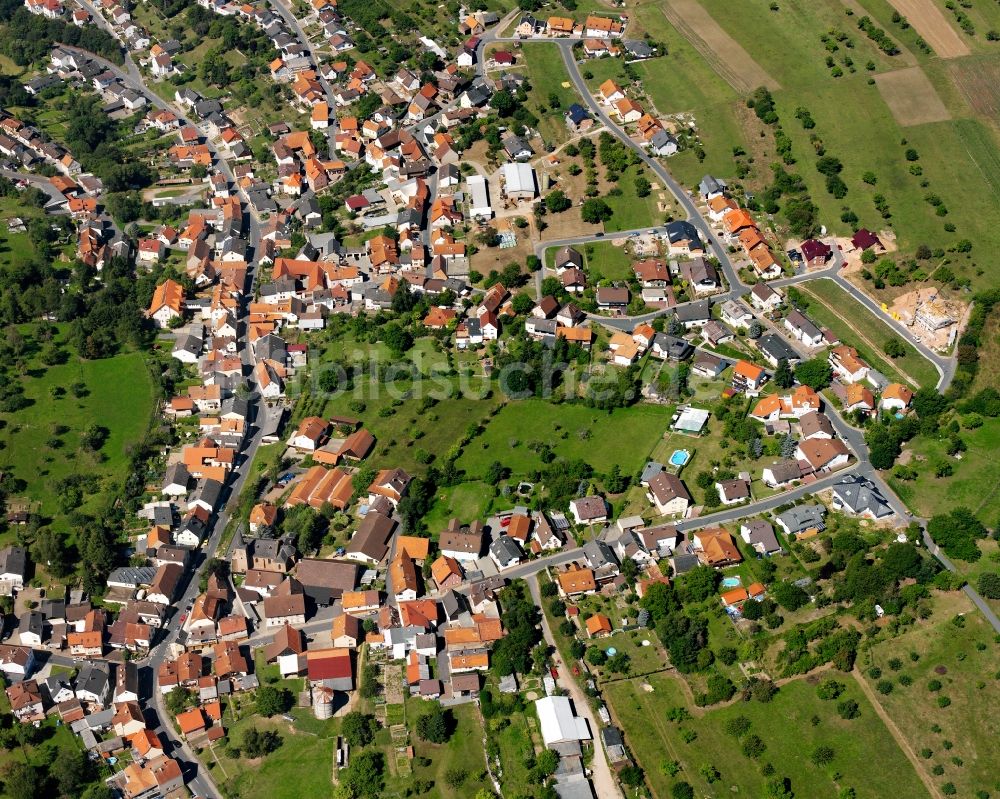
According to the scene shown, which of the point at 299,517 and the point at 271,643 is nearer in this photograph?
the point at 271,643

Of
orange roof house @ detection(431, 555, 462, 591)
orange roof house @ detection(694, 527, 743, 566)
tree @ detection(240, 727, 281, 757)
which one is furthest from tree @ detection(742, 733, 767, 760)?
tree @ detection(240, 727, 281, 757)

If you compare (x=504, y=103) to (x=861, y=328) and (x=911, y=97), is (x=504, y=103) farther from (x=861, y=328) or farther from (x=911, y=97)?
(x=861, y=328)

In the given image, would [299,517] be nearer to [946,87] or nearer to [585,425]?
[585,425]

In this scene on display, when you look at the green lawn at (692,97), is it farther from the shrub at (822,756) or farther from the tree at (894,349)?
the shrub at (822,756)

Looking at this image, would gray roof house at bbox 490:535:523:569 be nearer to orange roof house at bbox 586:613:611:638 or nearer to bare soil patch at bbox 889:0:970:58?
orange roof house at bbox 586:613:611:638

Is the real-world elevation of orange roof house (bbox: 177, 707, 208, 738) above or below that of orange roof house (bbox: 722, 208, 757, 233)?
below

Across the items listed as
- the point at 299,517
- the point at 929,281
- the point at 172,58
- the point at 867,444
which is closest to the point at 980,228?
the point at 929,281
